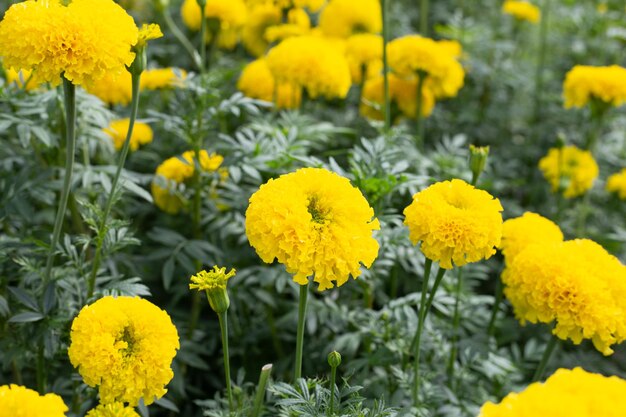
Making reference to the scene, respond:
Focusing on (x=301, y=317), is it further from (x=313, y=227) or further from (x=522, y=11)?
(x=522, y=11)

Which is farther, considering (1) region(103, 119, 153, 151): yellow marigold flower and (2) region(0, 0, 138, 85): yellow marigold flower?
(1) region(103, 119, 153, 151): yellow marigold flower

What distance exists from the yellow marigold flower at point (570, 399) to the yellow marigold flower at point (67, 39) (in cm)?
97

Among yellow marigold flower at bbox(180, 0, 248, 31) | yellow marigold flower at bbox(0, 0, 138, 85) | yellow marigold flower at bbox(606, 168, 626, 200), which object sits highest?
yellow marigold flower at bbox(0, 0, 138, 85)

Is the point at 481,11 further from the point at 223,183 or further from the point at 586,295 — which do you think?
the point at 586,295

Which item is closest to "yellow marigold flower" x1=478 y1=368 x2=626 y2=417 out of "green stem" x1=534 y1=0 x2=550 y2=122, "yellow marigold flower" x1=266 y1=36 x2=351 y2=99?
"yellow marigold flower" x1=266 y1=36 x2=351 y2=99

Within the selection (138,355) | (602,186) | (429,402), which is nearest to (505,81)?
(602,186)

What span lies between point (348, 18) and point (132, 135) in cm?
110

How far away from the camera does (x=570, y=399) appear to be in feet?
3.19

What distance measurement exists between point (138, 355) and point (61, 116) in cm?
98

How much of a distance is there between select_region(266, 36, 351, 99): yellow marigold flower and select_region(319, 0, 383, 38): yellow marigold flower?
0.54m

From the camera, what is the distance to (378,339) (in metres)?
1.97

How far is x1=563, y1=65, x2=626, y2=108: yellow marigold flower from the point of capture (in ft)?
8.63

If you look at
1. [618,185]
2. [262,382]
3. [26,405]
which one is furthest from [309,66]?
[26,405]

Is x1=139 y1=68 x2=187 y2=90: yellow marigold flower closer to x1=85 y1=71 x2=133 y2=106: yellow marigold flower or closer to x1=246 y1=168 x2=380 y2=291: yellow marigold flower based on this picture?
x1=85 y1=71 x2=133 y2=106: yellow marigold flower
